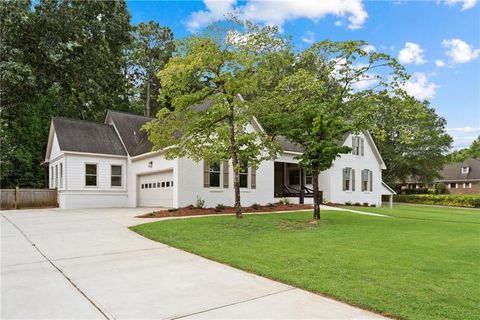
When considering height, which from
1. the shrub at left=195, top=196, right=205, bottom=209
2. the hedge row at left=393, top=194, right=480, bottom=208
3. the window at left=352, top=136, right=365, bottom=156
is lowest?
the hedge row at left=393, top=194, right=480, bottom=208

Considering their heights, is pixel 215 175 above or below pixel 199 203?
above

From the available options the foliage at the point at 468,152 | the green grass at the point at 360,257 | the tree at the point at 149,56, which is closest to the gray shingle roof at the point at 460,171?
the foliage at the point at 468,152

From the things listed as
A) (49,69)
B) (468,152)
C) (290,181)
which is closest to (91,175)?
(49,69)

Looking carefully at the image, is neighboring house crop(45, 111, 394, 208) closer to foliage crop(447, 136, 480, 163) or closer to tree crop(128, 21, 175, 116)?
tree crop(128, 21, 175, 116)

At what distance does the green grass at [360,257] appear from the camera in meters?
4.58

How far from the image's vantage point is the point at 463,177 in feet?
176

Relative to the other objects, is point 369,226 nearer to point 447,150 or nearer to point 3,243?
point 3,243

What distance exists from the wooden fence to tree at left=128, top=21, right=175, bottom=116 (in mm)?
17814

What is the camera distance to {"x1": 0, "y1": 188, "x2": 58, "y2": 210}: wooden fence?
20.2 metres

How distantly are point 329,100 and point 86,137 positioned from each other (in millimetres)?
15450

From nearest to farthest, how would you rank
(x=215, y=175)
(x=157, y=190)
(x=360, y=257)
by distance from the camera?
(x=360, y=257) < (x=215, y=175) < (x=157, y=190)

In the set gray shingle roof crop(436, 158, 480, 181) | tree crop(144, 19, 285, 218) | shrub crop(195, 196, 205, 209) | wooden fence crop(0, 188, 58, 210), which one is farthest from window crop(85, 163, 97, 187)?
gray shingle roof crop(436, 158, 480, 181)

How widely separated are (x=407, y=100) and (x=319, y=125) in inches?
117

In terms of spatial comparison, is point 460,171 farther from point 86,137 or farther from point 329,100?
point 86,137
